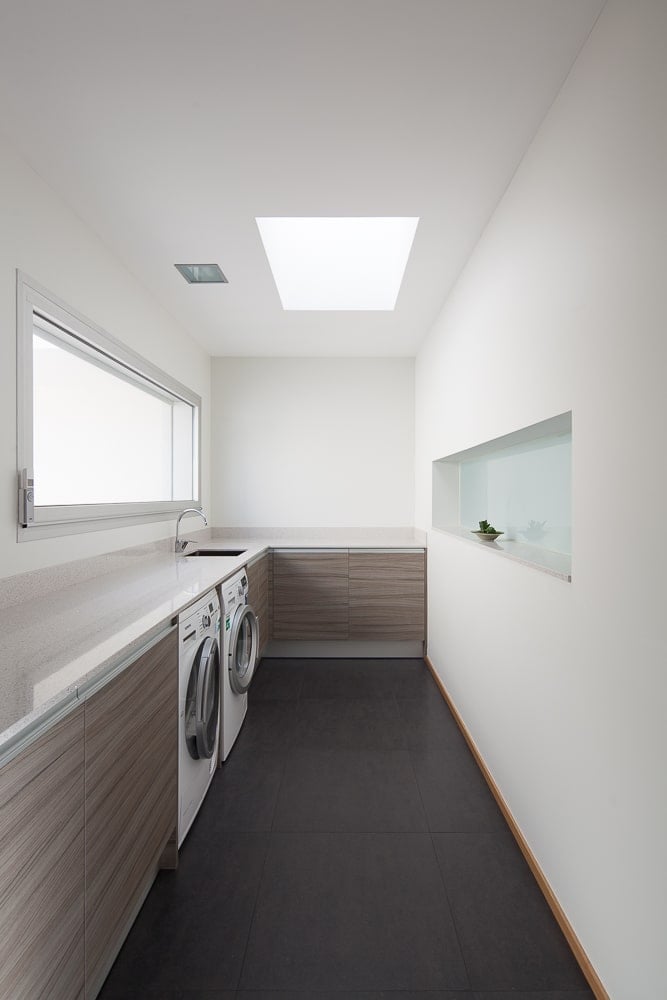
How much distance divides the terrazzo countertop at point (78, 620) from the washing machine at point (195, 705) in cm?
12

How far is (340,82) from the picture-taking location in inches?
58.0

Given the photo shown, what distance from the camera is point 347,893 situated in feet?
5.14

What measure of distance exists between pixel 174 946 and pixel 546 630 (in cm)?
146

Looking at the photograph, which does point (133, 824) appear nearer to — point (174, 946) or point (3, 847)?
point (174, 946)

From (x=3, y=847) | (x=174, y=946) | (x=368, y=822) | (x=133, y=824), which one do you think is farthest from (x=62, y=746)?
(x=368, y=822)

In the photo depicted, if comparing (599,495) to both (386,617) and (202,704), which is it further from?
(386,617)

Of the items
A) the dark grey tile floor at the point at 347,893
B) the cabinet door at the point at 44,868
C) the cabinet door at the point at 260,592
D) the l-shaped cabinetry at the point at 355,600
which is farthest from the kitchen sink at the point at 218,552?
the cabinet door at the point at 44,868

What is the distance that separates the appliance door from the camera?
2.37 meters

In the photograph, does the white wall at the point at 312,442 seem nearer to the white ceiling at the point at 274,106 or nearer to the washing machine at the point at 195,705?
the white ceiling at the point at 274,106

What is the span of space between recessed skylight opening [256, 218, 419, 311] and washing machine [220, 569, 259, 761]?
1787 mm

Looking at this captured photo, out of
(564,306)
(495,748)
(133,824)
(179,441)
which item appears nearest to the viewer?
(133,824)

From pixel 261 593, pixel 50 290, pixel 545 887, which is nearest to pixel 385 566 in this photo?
pixel 261 593

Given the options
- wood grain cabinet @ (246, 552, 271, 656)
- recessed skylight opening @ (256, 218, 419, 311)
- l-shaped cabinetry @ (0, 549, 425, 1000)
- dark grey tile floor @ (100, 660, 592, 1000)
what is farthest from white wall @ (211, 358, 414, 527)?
l-shaped cabinetry @ (0, 549, 425, 1000)

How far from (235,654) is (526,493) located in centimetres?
164
